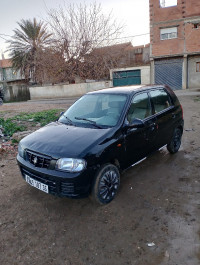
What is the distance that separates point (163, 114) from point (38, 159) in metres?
2.67

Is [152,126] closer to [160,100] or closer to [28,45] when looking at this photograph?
[160,100]

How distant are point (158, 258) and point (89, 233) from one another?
857 mm

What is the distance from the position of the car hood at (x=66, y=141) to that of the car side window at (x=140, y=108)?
2.04ft

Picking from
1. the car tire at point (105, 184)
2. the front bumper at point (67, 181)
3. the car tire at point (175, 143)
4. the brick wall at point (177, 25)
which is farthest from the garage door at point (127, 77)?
the front bumper at point (67, 181)

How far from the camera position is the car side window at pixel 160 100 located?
4.21 m

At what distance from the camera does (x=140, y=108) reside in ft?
12.6

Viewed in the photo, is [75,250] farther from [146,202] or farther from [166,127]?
[166,127]

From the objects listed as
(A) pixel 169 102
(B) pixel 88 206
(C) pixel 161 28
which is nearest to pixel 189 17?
(C) pixel 161 28

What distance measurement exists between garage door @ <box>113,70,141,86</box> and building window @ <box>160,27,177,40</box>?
169 inches

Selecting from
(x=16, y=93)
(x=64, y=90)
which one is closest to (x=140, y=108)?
(x=64, y=90)

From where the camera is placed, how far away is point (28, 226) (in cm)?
281

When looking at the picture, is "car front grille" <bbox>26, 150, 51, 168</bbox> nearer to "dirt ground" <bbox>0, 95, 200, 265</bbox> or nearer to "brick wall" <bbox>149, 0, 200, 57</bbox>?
"dirt ground" <bbox>0, 95, 200, 265</bbox>

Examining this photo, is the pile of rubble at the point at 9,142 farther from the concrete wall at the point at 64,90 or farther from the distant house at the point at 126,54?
the distant house at the point at 126,54

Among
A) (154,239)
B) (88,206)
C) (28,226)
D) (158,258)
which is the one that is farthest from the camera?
(88,206)
